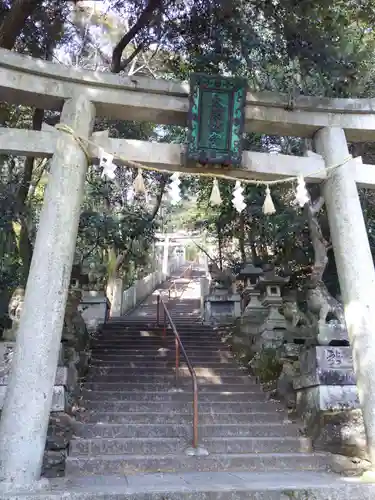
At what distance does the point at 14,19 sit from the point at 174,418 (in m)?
5.87

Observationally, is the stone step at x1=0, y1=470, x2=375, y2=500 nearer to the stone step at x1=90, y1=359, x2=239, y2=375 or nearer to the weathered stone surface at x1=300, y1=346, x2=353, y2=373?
the weathered stone surface at x1=300, y1=346, x2=353, y2=373

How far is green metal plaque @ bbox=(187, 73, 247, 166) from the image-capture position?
5.15 meters

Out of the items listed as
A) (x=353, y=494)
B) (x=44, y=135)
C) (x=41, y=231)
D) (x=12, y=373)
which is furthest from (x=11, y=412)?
(x=353, y=494)

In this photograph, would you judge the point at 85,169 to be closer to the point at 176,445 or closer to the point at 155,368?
the point at 176,445

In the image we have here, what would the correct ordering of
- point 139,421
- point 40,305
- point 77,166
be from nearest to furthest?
1. point 40,305
2. point 77,166
3. point 139,421

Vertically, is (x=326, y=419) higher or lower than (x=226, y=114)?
lower

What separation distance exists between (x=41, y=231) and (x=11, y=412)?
1.72 meters

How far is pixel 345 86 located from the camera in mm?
7254

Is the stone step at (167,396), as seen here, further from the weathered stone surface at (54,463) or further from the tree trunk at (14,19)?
the tree trunk at (14,19)

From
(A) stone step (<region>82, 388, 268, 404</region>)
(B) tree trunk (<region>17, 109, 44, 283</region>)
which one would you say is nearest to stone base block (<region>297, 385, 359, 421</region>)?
(A) stone step (<region>82, 388, 268, 404</region>)

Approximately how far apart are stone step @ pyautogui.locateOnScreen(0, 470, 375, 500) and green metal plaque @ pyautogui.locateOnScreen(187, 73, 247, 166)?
3.36 metres

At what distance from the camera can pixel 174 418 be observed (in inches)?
245

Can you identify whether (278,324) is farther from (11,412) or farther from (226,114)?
(11,412)

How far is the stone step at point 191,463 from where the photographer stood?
4898 millimetres
